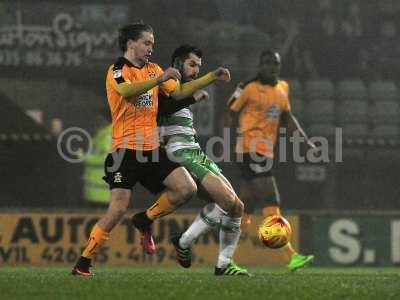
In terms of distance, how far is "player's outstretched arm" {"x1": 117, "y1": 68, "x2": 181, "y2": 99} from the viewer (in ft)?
26.2

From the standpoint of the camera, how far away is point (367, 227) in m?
13.4

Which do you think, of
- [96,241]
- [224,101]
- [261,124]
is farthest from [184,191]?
[224,101]

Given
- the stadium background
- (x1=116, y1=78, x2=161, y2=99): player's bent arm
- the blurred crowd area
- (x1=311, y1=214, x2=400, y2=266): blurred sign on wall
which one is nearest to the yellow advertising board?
the stadium background

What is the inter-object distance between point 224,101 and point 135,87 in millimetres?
5396

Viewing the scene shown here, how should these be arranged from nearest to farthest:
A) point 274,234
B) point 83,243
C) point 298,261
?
point 274,234 < point 298,261 < point 83,243

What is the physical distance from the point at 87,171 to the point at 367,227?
3285 mm

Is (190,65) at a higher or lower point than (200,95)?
higher

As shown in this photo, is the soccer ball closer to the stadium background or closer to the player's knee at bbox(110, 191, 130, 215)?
the player's knee at bbox(110, 191, 130, 215)

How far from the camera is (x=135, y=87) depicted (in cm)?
816

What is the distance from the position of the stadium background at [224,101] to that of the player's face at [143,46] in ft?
15.7

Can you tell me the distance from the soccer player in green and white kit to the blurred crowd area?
14.1 ft

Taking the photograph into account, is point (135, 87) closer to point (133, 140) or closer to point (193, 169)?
point (133, 140)

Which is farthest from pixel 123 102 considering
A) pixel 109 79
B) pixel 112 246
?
pixel 112 246

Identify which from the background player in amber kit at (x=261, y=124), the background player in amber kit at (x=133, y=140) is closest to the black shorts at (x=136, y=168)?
the background player in amber kit at (x=133, y=140)
